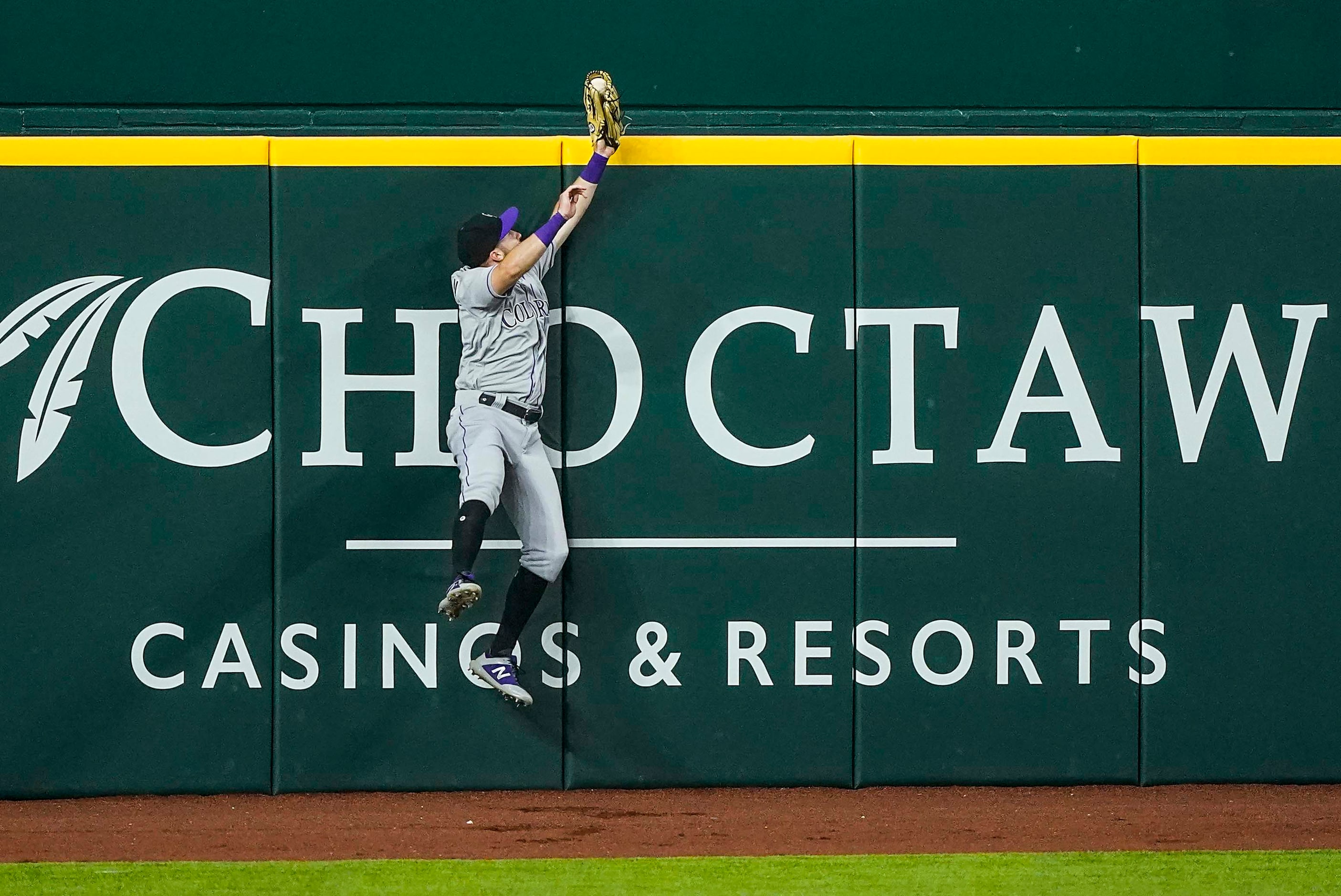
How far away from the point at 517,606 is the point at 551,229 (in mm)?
1602

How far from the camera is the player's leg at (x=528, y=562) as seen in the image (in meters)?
6.73

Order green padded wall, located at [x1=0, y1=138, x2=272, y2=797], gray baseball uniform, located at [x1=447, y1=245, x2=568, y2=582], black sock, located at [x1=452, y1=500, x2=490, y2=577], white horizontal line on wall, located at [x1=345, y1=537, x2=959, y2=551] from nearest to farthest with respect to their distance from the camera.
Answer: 1. black sock, located at [x1=452, y1=500, x2=490, y2=577]
2. gray baseball uniform, located at [x1=447, y1=245, x2=568, y2=582]
3. green padded wall, located at [x1=0, y1=138, x2=272, y2=797]
4. white horizontal line on wall, located at [x1=345, y1=537, x2=959, y2=551]

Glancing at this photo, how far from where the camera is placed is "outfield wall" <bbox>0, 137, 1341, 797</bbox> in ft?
22.4

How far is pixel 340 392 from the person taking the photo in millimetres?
6852

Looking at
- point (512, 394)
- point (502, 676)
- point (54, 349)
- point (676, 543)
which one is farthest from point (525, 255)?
point (54, 349)

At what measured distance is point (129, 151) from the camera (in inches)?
267

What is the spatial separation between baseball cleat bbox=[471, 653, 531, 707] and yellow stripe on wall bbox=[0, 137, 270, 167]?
2360 mm

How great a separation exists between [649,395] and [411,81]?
1.79 m

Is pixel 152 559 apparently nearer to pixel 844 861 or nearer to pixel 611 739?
pixel 611 739

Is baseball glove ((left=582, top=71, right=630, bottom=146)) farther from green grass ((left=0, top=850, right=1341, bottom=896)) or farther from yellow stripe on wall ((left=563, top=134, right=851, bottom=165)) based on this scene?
green grass ((left=0, top=850, right=1341, bottom=896))

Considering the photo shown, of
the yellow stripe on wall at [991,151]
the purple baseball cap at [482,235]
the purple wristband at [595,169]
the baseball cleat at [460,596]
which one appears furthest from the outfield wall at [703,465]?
the baseball cleat at [460,596]

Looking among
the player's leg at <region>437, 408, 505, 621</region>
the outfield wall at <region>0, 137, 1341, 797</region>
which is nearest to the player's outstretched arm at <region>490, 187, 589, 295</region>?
the outfield wall at <region>0, 137, 1341, 797</region>

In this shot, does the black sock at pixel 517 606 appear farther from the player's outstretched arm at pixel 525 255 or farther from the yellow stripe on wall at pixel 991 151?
the yellow stripe on wall at pixel 991 151

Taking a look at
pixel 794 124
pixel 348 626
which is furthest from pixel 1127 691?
pixel 348 626
